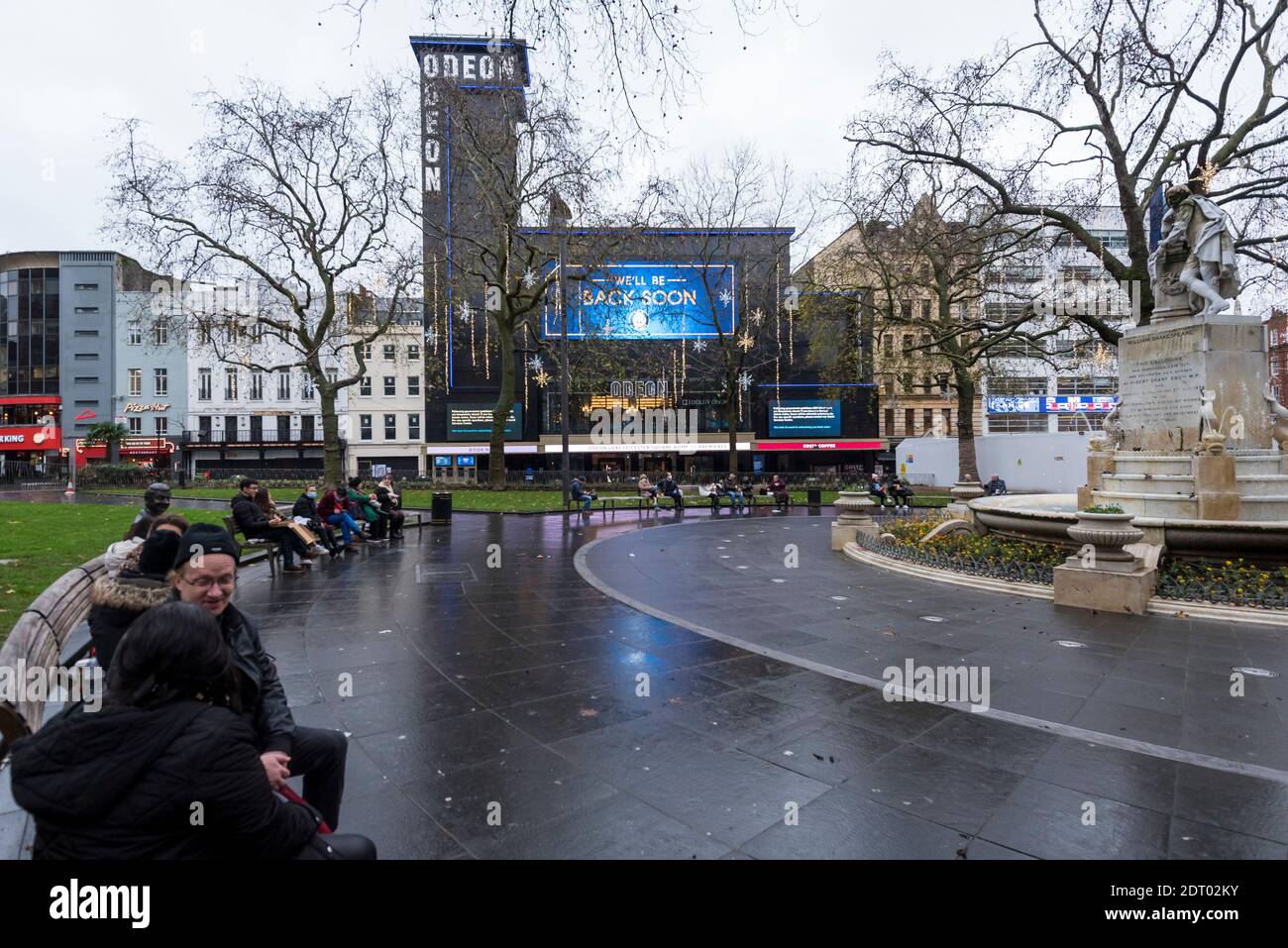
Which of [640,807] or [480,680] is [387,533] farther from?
[640,807]

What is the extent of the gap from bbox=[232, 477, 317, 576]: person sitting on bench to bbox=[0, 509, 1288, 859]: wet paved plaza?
207 cm

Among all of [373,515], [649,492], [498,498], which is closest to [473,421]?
[498,498]

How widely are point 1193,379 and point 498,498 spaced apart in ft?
69.8

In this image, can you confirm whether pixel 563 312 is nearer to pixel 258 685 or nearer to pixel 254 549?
pixel 254 549

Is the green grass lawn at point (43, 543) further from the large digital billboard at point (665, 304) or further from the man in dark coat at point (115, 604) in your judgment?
the large digital billboard at point (665, 304)

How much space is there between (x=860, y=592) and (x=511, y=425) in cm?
4104

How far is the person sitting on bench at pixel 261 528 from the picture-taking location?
9594 millimetres

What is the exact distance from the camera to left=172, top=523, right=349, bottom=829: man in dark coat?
2584 mm

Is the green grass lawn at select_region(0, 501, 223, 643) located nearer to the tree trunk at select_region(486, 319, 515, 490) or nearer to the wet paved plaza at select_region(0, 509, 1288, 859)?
the wet paved plaza at select_region(0, 509, 1288, 859)

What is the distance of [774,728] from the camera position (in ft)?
13.2

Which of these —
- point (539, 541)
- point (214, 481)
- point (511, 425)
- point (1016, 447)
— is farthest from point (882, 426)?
point (214, 481)

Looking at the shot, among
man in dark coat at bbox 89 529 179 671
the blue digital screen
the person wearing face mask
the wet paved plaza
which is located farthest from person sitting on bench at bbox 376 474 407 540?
the blue digital screen

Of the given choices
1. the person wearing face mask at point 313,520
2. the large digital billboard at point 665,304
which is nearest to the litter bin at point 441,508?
the person wearing face mask at point 313,520
